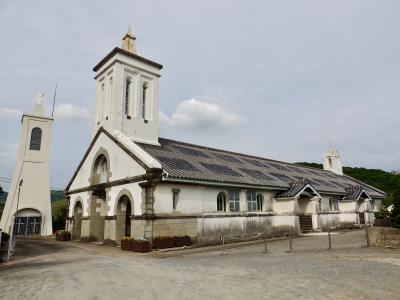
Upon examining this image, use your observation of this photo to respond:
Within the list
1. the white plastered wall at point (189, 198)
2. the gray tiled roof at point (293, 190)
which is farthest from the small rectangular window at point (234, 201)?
the gray tiled roof at point (293, 190)

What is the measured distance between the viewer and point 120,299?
7133mm

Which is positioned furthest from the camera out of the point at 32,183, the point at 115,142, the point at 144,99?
the point at 32,183

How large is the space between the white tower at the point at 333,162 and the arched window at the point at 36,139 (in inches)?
1609

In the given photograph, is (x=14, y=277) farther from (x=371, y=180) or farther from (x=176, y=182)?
(x=371, y=180)

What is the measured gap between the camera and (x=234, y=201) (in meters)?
21.9

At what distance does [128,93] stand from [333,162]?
3708 centimetres

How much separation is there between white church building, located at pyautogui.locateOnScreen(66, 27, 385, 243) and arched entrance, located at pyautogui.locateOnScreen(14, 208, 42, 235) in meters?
9.78

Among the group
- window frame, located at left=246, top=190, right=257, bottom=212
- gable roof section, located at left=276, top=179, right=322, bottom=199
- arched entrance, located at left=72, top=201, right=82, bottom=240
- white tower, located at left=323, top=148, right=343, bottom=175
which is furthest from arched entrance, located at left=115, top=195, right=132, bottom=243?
white tower, located at left=323, top=148, right=343, bottom=175

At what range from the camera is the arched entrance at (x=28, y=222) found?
3259 cm

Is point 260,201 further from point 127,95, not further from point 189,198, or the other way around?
point 127,95

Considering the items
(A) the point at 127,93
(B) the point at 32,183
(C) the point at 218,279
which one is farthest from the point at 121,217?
(B) the point at 32,183

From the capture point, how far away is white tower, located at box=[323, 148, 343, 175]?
48750mm

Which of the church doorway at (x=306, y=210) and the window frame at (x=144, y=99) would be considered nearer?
the window frame at (x=144, y=99)

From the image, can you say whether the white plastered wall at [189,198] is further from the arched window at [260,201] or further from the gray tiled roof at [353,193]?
the gray tiled roof at [353,193]
